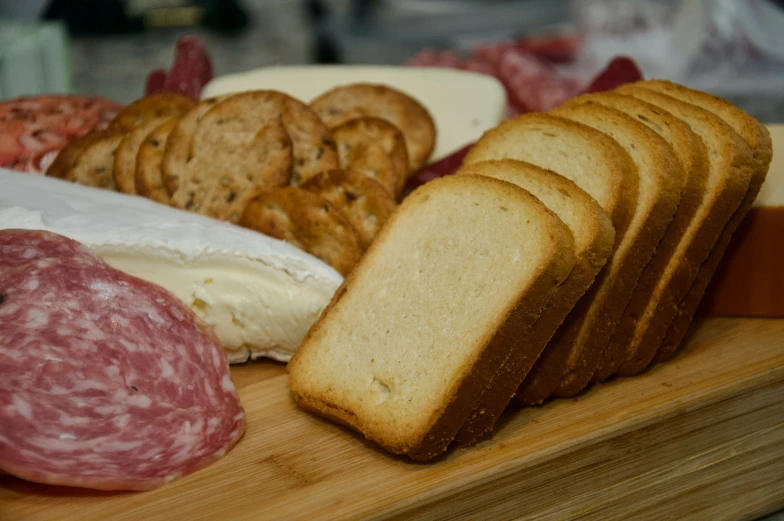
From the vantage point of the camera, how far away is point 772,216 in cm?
187

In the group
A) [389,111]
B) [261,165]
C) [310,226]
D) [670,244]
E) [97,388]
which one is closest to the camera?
[97,388]

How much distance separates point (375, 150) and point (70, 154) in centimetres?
83

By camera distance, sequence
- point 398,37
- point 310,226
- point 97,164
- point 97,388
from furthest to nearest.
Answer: point 398,37 < point 97,164 < point 310,226 < point 97,388

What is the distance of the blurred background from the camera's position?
3.84 m

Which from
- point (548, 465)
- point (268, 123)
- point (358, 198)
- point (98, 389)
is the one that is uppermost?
point (268, 123)

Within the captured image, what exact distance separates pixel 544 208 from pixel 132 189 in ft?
3.57

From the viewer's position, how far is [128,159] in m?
2.18

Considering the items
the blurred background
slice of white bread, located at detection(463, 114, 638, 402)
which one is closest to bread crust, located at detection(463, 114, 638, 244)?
slice of white bread, located at detection(463, 114, 638, 402)

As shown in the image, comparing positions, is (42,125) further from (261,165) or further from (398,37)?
(398,37)

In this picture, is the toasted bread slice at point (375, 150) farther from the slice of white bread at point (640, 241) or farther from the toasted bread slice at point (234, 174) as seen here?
the slice of white bread at point (640, 241)

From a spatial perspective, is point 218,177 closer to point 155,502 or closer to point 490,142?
point 490,142

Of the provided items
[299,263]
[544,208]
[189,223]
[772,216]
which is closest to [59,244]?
[189,223]

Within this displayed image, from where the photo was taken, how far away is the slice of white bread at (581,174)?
164 cm

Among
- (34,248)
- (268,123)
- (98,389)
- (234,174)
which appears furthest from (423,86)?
(98,389)
